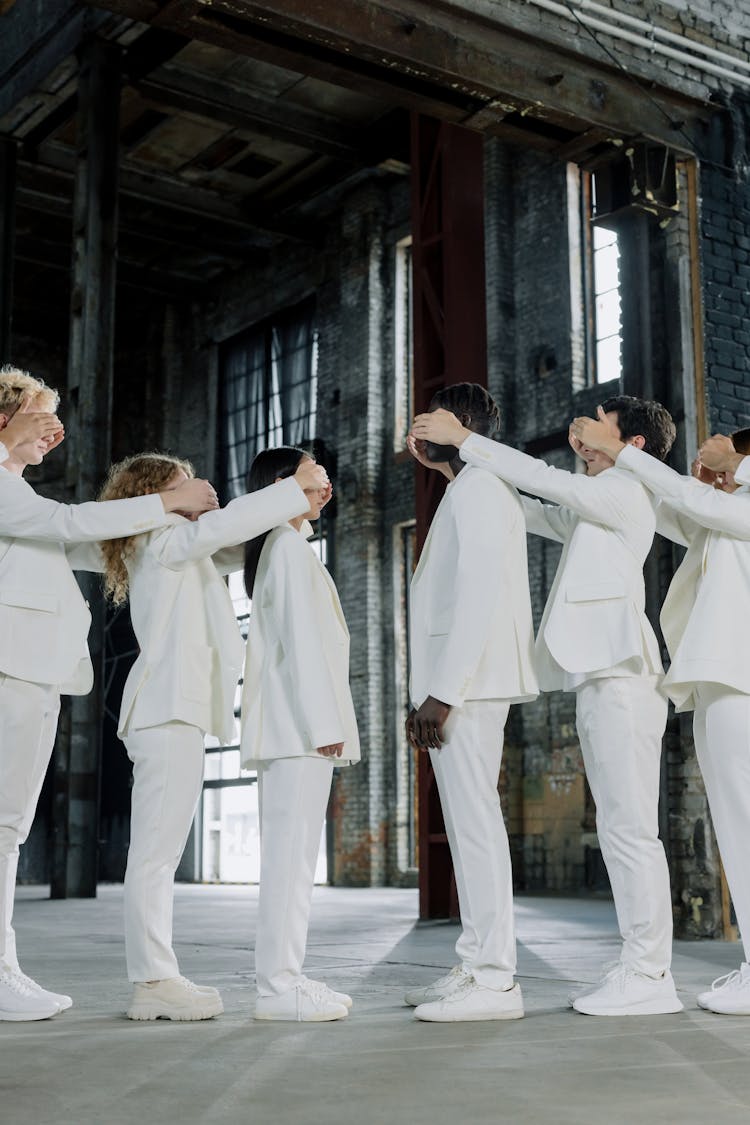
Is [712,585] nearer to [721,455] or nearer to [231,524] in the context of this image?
[721,455]

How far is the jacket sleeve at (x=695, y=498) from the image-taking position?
12.2 ft

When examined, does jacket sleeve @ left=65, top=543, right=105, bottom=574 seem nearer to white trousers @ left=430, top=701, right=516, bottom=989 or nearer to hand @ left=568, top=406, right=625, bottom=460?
white trousers @ left=430, top=701, right=516, bottom=989

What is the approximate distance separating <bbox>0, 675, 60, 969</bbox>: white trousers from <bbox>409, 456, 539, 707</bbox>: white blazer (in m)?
1.06

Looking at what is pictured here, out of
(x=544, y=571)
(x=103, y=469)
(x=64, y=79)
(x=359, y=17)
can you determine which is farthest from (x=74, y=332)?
(x=359, y=17)

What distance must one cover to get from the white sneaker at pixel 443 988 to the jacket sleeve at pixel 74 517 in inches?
58.0

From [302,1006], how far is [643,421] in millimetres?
1956

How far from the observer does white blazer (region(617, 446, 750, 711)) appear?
367 centimetres

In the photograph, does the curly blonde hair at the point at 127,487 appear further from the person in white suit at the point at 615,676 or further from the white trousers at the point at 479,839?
the white trousers at the point at 479,839

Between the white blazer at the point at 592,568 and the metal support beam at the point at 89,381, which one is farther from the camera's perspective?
the metal support beam at the point at 89,381

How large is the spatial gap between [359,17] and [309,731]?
169 inches

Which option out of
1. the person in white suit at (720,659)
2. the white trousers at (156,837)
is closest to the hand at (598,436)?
the person in white suit at (720,659)

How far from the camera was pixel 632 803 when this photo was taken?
356cm

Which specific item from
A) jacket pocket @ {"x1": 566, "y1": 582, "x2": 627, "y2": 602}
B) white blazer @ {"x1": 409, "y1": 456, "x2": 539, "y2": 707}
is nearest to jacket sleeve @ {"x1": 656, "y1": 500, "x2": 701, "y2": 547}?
jacket pocket @ {"x1": 566, "y1": 582, "x2": 627, "y2": 602}

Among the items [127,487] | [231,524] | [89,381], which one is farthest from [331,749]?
[89,381]
